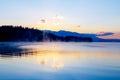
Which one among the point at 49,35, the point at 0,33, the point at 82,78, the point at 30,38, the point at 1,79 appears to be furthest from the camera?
the point at 49,35

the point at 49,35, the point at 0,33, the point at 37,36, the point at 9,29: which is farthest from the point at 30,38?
the point at 0,33

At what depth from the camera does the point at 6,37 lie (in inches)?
5059

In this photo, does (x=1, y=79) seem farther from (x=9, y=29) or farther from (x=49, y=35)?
(x=49, y=35)

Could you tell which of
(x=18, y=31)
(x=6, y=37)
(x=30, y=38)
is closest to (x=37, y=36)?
(x=30, y=38)

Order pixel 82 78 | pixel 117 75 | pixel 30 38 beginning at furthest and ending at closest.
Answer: pixel 30 38 → pixel 117 75 → pixel 82 78

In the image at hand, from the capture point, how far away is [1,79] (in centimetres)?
1322

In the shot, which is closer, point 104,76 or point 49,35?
point 104,76

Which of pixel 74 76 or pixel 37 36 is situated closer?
pixel 74 76

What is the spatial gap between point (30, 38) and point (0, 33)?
3975 cm

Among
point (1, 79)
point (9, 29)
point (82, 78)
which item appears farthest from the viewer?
point (9, 29)

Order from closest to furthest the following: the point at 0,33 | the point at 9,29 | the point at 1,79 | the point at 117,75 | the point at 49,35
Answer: the point at 1,79
the point at 117,75
the point at 0,33
the point at 9,29
the point at 49,35

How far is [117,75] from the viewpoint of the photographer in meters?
15.3

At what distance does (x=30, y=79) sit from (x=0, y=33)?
114 metres

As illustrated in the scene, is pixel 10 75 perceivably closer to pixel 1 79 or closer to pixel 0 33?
pixel 1 79
